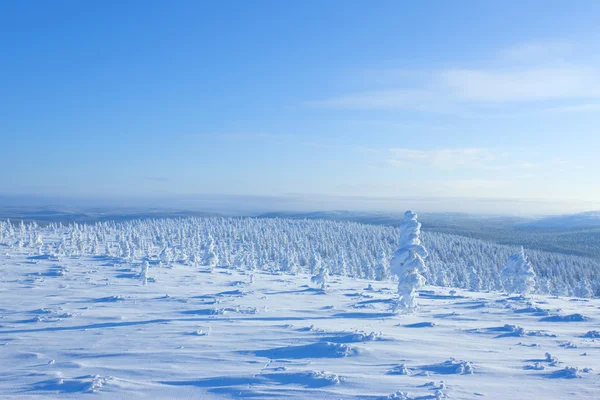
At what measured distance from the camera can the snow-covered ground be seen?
47.8 feet

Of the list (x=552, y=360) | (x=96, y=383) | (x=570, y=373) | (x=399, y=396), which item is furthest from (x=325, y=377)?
(x=552, y=360)

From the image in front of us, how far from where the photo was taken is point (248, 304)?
118ft

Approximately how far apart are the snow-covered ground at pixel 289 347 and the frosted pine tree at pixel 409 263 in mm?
1544

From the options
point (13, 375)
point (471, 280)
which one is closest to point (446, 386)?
point (13, 375)

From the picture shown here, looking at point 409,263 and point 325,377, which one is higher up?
point 409,263

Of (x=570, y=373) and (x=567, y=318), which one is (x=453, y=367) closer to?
(x=570, y=373)

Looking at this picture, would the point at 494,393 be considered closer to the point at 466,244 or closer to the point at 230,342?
the point at 230,342

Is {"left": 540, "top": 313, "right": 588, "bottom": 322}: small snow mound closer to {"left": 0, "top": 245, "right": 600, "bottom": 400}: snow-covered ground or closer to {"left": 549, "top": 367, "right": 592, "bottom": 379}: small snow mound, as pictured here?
{"left": 0, "top": 245, "right": 600, "bottom": 400}: snow-covered ground

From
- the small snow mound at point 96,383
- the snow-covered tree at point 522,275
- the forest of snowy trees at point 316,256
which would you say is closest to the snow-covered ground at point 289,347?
the small snow mound at point 96,383

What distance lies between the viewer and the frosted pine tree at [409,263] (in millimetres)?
32531

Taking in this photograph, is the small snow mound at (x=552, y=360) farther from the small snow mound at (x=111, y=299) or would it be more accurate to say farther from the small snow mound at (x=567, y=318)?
the small snow mound at (x=111, y=299)

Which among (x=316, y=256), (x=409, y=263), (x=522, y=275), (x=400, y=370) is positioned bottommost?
(x=316, y=256)

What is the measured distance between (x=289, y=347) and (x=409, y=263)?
1575cm

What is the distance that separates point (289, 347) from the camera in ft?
67.1
